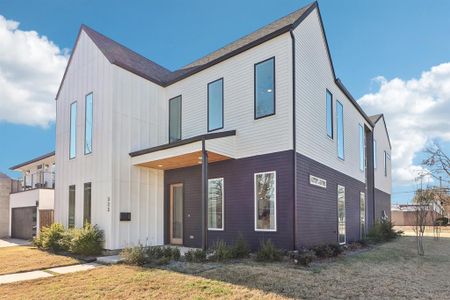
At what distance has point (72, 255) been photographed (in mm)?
11492

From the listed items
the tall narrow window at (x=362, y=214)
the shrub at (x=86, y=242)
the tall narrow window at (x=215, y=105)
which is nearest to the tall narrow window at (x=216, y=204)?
the tall narrow window at (x=215, y=105)

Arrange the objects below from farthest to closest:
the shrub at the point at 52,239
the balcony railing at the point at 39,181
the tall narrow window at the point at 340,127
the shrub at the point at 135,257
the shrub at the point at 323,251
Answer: the balcony railing at the point at 39,181, the tall narrow window at the point at 340,127, the shrub at the point at 52,239, the shrub at the point at 323,251, the shrub at the point at 135,257

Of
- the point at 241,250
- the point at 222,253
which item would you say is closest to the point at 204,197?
the point at 222,253

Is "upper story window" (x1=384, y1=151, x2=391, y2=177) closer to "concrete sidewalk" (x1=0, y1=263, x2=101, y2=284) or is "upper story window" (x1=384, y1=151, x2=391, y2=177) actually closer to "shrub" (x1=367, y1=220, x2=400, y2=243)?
"shrub" (x1=367, y1=220, x2=400, y2=243)

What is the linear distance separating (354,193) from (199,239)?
828cm

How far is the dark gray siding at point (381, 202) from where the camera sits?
2223 cm

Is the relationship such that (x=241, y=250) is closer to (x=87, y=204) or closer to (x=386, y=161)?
(x=87, y=204)

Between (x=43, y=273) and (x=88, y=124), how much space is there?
6.55 m

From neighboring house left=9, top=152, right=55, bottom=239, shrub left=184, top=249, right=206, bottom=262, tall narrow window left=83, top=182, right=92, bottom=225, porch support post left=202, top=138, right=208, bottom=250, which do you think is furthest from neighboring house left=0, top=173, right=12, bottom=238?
shrub left=184, top=249, right=206, bottom=262

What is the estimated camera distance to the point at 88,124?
13.9 metres

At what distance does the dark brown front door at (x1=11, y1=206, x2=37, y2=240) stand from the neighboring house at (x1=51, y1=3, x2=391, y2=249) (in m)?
5.43

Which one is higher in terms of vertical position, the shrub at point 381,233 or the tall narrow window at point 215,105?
the tall narrow window at point 215,105

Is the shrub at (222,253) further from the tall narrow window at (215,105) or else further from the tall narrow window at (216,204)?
the tall narrow window at (215,105)

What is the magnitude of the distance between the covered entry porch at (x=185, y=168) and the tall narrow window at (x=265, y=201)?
4.31 ft
